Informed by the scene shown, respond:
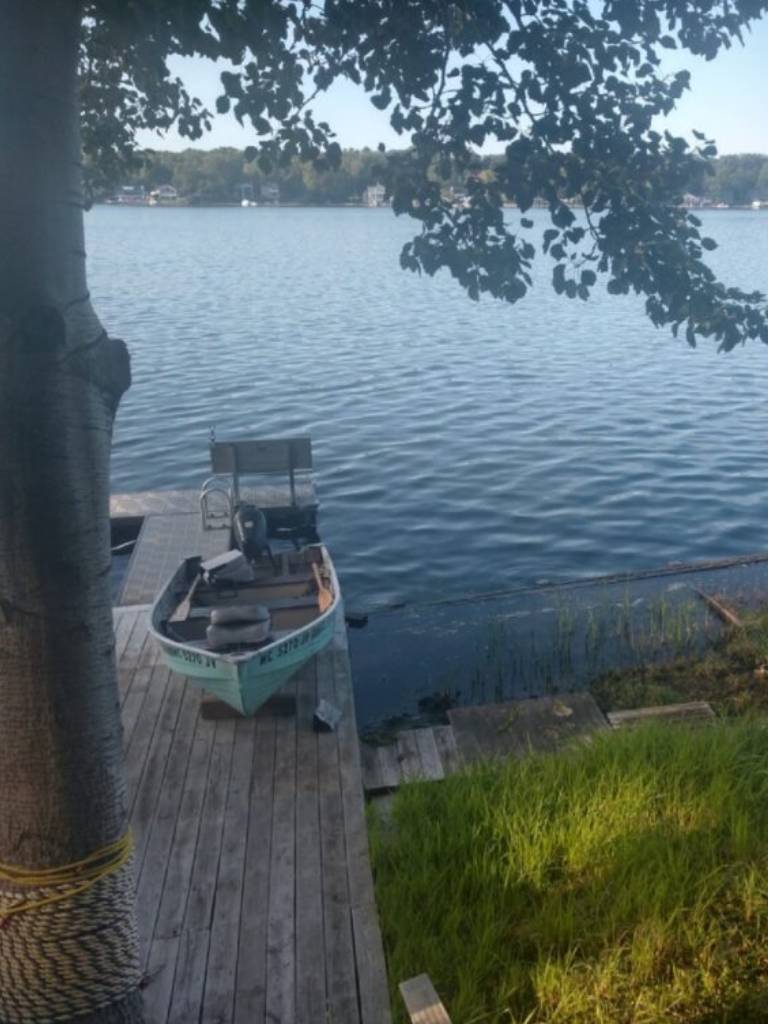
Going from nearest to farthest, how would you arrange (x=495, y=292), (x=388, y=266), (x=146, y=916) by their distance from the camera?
(x=495, y=292), (x=146, y=916), (x=388, y=266)

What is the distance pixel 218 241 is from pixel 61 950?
8276 centimetres

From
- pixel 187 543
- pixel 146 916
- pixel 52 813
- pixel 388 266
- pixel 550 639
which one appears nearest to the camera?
pixel 52 813

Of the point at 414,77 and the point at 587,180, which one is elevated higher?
the point at 414,77

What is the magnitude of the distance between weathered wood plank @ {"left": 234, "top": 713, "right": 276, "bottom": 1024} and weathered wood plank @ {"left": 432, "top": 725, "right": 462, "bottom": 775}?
1.47 meters

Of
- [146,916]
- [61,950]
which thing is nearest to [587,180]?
[61,950]

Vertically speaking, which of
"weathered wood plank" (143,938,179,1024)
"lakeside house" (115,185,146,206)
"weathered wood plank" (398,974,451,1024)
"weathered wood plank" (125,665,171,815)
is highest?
"lakeside house" (115,185,146,206)

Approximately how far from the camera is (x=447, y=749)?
8.00 metres

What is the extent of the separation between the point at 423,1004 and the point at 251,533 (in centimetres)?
830

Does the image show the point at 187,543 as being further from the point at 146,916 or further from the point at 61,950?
the point at 61,950

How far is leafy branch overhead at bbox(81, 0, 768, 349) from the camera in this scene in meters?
3.79

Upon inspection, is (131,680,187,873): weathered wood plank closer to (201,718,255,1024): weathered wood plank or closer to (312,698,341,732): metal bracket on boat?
(201,718,255,1024): weathered wood plank

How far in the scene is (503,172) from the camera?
395 centimetres

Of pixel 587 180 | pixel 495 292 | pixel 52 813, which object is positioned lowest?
pixel 52 813

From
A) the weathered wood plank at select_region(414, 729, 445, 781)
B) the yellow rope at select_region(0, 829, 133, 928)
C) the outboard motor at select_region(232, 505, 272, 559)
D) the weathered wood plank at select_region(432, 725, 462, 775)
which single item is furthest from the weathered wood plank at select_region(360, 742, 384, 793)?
the yellow rope at select_region(0, 829, 133, 928)
